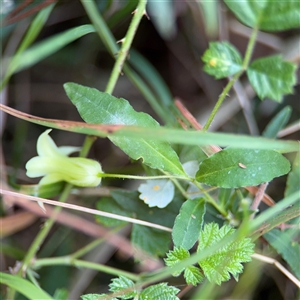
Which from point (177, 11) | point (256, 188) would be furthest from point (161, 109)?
point (177, 11)

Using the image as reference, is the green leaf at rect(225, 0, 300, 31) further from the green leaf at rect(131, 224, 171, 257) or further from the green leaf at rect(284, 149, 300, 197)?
the green leaf at rect(131, 224, 171, 257)

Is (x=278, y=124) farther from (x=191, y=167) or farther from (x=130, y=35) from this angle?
(x=130, y=35)

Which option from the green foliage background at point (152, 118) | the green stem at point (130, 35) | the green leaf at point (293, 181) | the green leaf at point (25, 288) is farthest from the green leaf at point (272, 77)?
the green leaf at point (25, 288)

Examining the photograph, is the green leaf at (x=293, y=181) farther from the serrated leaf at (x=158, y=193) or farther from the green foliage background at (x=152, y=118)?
the serrated leaf at (x=158, y=193)

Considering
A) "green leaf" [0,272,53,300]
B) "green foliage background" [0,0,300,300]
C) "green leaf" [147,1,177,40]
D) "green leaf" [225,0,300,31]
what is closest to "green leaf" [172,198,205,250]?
"green foliage background" [0,0,300,300]

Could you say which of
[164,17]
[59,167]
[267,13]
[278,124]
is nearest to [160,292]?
[59,167]

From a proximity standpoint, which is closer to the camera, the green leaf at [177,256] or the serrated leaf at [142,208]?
the green leaf at [177,256]
